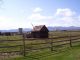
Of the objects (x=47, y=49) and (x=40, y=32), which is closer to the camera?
(x=47, y=49)

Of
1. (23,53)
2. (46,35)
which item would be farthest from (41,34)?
(23,53)

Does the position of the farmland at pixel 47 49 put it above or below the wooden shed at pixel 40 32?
below

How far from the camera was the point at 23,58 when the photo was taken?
20250 mm

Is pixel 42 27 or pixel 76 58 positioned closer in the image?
pixel 76 58

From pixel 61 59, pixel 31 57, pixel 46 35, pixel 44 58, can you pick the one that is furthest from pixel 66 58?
pixel 46 35

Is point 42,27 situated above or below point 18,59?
above

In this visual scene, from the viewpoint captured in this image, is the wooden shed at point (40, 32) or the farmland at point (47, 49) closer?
the farmland at point (47, 49)

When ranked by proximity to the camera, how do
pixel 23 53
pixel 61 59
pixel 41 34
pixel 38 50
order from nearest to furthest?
1. pixel 61 59
2. pixel 23 53
3. pixel 38 50
4. pixel 41 34

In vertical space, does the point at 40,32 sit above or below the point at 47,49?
above

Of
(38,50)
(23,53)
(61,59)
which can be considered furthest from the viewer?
(38,50)

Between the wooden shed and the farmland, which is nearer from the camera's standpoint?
the farmland

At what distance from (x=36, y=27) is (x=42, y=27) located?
2.78 meters

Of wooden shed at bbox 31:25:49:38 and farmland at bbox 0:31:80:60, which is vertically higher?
wooden shed at bbox 31:25:49:38

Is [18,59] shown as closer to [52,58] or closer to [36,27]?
[52,58]
